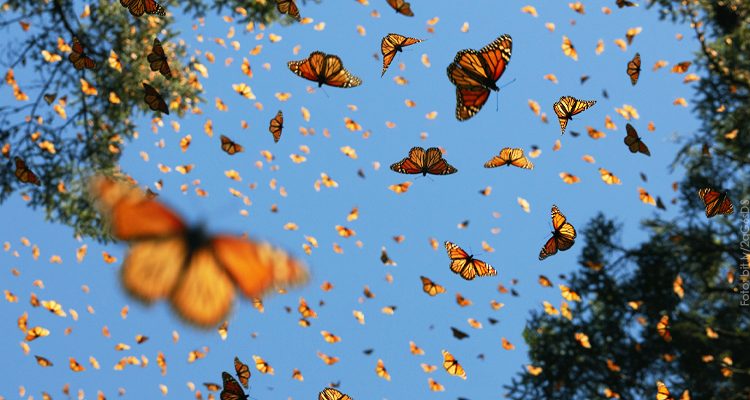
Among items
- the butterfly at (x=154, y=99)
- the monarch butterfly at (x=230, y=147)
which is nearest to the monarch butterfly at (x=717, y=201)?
the butterfly at (x=154, y=99)

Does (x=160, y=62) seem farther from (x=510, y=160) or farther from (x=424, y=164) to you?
(x=510, y=160)

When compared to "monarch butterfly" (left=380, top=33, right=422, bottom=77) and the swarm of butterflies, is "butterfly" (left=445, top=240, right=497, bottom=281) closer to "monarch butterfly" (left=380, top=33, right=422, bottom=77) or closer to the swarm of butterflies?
the swarm of butterflies

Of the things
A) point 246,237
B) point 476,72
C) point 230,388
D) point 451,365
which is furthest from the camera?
point 451,365

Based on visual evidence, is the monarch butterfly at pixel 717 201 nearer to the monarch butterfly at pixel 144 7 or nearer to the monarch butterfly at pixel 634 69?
the monarch butterfly at pixel 634 69

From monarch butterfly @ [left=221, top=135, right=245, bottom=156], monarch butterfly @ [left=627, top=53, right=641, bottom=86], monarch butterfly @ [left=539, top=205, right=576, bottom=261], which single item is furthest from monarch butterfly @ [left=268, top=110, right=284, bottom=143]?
monarch butterfly @ [left=627, top=53, right=641, bottom=86]

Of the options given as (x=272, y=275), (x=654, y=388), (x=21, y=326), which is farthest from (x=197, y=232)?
(x=654, y=388)

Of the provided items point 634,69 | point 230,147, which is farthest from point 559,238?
point 230,147

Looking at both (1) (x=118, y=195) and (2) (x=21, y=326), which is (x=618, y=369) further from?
(1) (x=118, y=195)

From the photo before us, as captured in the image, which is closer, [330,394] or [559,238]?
[330,394]
